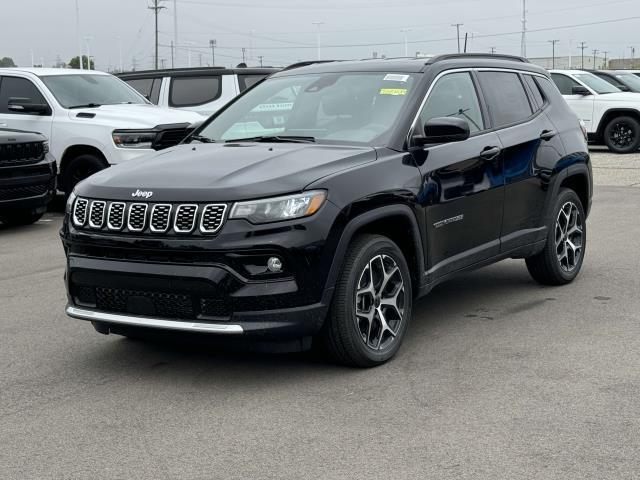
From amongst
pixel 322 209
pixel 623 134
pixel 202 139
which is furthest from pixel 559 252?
pixel 623 134

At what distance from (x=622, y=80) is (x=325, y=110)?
18.2 meters

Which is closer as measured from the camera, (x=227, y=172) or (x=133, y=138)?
(x=227, y=172)

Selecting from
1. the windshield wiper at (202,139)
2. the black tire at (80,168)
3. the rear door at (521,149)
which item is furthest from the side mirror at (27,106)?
the rear door at (521,149)

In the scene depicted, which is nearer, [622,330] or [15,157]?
[622,330]

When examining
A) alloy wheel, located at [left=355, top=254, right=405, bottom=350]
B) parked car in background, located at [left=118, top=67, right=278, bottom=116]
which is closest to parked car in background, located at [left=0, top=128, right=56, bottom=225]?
parked car in background, located at [left=118, top=67, right=278, bottom=116]

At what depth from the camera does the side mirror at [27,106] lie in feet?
40.2

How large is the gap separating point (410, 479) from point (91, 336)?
3028 millimetres

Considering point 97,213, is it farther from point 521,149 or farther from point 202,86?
point 202,86

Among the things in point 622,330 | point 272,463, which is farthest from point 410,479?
point 622,330

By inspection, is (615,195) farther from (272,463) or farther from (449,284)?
(272,463)

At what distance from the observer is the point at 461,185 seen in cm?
602

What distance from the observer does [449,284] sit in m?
7.73

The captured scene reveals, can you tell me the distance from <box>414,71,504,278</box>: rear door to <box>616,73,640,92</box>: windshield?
678 inches

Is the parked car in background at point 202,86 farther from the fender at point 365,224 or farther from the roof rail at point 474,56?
the fender at point 365,224
